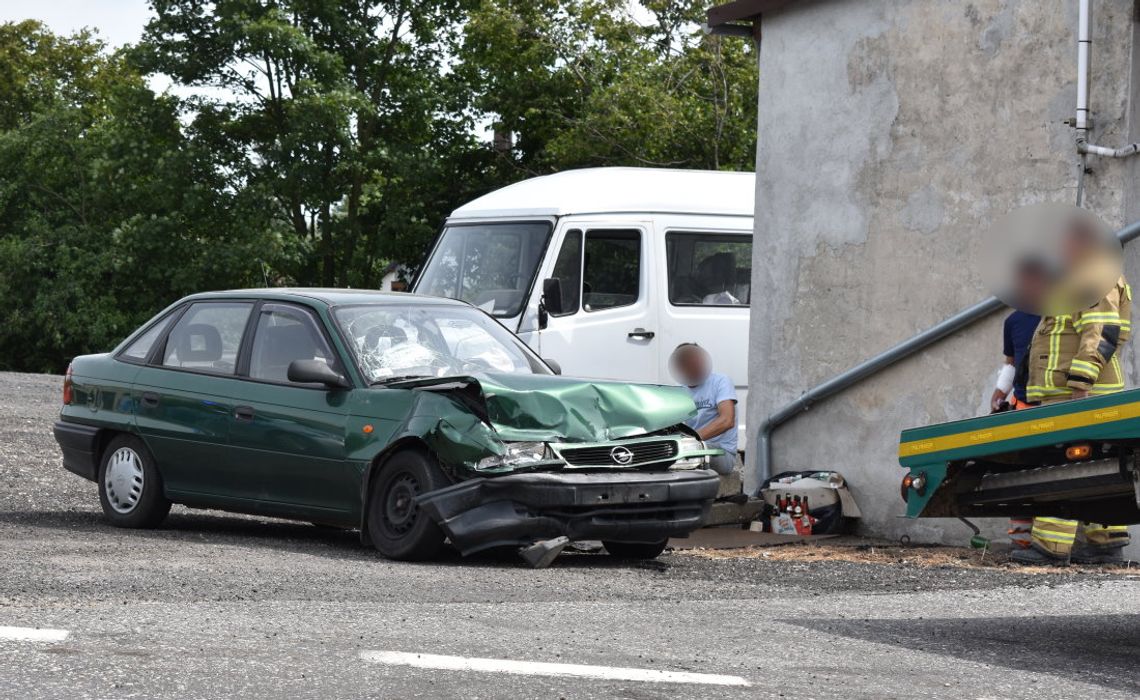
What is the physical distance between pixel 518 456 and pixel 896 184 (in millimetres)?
4314

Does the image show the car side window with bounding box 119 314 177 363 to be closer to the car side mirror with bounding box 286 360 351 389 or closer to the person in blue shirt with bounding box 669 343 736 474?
the car side mirror with bounding box 286 360 351 389

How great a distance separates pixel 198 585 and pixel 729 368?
751 cm

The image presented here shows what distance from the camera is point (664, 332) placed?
14008 millimetres

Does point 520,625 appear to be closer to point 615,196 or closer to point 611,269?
point 611,269

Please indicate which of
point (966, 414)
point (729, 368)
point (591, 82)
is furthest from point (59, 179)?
point (966, 414)

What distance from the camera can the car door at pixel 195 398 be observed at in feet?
32.8

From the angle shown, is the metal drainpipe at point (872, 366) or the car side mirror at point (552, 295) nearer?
the metal drainpipe at point (872, 366)

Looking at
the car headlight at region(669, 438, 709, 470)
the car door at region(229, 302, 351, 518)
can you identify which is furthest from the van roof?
the car headlight at region(669, 438, 709, 470)

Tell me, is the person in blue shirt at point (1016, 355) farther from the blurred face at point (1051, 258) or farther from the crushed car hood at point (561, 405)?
the blurred face at point (1051, 258)

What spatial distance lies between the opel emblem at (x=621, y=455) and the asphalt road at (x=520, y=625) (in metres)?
Result: 0.62

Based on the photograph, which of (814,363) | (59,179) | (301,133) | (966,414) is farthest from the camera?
(59,179)

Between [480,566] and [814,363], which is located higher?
[814,363]

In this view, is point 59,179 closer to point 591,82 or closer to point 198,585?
point 591,82

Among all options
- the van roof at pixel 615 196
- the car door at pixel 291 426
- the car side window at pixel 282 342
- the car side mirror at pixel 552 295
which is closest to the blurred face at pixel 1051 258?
the car door at pixel 291 426
